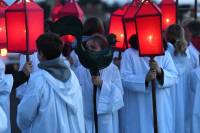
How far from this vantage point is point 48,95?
Result: 19.0 feet

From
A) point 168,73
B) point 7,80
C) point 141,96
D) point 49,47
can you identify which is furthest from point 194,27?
point 49,47

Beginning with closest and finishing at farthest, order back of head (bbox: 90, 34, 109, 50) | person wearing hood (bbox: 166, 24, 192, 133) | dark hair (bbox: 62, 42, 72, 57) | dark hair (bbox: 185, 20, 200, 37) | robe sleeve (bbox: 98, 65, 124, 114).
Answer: back of head (bbox: 90, 34, 109, 50)
robe sleeve (bbox: 98, 65, 124, 114)
dark hair (bbox: 62, 42, 72, 57)
person wearing hood (bbox: 166, 24, 192, 133)
dark hair (bbox: 185, 20, 200, 37)

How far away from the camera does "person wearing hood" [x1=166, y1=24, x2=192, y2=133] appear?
8.53m

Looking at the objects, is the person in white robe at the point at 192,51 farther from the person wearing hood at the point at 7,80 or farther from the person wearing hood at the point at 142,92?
the person wearing hood at the point at 7,80

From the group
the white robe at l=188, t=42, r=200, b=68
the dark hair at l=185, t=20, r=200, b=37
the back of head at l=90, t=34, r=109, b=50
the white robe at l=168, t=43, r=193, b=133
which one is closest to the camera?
the back of head at l=90, t=34, r=109, b=50

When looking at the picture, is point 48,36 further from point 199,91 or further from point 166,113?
point 199,91

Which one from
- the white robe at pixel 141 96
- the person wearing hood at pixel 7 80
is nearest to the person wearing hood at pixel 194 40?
the white robe at pixel 141 96

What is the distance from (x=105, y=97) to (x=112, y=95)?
9 cm

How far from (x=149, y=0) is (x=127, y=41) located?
1165mm

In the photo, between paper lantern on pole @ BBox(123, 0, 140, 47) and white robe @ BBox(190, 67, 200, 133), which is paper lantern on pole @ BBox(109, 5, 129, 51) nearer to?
paper lantern on pole @ BBox(123, 0, 140, 47)

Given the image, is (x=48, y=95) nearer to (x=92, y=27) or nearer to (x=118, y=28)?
(x=92, y=27)

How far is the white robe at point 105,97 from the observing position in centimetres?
747

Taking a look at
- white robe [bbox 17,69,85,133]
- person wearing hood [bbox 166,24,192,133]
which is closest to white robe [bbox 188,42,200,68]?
person wearing hood [bbox 166,24,192,133]

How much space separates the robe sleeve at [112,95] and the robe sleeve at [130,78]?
20 cm
